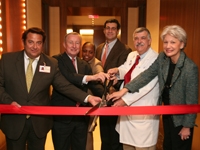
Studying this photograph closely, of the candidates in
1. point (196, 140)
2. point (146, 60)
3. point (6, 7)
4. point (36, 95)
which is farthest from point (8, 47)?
point (196, 140)

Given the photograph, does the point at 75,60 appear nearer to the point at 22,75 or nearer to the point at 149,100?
the point at 22,75

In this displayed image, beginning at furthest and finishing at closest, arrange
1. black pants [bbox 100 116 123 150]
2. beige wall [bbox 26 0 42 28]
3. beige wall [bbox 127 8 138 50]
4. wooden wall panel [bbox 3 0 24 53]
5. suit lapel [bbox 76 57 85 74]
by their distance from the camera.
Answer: beige wall [bbox 127 8 138 50] < beige wall [bbox 26 0 42 28] < wooden wall panel [bbox 3 0 24 53] < black pants [bbox 100 116 123 150] < suit lapel [bbox 76 57 85 74]

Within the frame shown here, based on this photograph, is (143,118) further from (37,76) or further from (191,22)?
(191,22)

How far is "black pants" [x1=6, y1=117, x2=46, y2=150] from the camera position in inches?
78.7

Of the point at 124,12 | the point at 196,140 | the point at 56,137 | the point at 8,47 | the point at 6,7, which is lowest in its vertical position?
the point at 196,140

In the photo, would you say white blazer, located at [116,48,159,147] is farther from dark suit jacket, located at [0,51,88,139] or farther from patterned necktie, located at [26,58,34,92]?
patterned necktie, located at [26,58,34,92]

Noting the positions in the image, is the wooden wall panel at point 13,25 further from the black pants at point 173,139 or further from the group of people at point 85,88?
the black pants at point 173,139

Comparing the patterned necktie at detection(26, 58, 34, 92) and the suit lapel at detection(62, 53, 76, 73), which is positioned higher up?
the suit lapel at detection(62, 53, 76, 73)

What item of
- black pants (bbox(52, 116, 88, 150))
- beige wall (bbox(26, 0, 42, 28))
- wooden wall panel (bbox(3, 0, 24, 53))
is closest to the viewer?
black pants (bbox(52, 116, 88, 150))

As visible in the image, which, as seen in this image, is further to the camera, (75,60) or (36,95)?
(75,60)

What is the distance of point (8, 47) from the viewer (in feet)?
11.4

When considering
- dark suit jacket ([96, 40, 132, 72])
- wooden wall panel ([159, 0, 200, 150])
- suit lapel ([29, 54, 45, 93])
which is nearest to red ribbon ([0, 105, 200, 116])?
suit lapel ([29, 54, 45, 93])

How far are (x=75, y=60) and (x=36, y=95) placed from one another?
61cm

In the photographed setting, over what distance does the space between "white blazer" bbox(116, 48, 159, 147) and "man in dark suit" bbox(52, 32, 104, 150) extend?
1.36 feet
